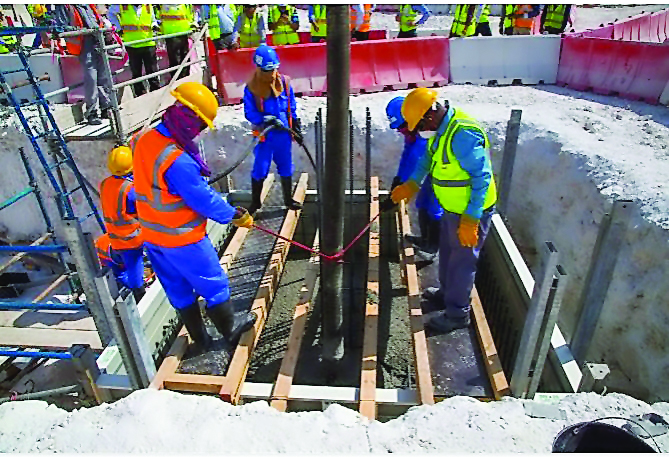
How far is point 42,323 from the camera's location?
5.45m

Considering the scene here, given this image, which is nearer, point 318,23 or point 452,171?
point 452,171

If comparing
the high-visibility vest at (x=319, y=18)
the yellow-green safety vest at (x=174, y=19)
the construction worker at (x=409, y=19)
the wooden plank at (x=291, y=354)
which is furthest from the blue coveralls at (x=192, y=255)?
the construction worker at (x=409, y=19)

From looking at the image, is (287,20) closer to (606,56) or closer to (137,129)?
(137,129)

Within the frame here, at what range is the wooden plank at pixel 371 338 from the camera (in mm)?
3098

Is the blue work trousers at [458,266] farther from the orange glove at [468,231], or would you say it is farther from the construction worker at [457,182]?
the orange glove at [468,231]

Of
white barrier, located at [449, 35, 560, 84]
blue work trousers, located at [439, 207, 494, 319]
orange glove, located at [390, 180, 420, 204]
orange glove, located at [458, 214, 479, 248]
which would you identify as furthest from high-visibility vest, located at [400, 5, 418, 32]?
orange glove, located at [458, 214, 479, 248]

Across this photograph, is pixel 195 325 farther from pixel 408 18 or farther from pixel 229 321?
pixel 408 18

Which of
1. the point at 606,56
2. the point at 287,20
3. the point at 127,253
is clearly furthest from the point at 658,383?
the point at 287,20

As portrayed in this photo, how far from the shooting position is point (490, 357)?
133 inches

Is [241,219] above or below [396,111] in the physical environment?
below

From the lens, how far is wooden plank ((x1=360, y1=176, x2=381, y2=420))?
3098mm

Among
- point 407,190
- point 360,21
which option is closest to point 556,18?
point 360,21

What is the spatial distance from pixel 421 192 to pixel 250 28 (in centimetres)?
566

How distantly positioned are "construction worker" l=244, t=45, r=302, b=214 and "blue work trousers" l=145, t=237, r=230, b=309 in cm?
166
